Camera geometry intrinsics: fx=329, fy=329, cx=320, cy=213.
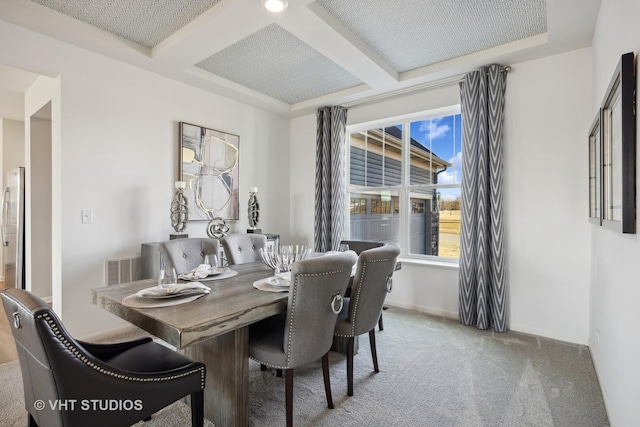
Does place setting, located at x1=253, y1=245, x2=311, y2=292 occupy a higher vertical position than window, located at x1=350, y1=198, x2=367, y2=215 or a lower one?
lower

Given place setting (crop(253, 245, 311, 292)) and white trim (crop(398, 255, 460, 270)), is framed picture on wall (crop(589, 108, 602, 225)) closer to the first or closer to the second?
white trim (crop(398, 255, 460, 270))

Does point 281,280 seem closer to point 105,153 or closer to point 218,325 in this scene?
point 218,325

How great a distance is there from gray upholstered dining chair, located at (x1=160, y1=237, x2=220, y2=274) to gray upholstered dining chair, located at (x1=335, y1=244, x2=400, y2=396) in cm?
126

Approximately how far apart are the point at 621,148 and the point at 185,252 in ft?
8.91

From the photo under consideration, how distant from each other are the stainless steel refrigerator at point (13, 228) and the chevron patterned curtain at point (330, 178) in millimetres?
3733

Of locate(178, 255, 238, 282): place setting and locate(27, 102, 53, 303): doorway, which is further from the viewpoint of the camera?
locate(27, 102, 53, 303): doorway

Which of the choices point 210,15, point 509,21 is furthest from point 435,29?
point 210,15

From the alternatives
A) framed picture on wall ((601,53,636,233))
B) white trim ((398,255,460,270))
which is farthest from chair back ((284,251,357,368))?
white trim ((398,255,460,270))

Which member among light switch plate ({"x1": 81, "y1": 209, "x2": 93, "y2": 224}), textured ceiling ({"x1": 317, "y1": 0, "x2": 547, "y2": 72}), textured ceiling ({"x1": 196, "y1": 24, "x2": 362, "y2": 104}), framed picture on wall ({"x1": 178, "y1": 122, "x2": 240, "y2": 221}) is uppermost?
textured ceiling ({"x1": 196, "y1": 24, "x2": 362, "y2": 104})

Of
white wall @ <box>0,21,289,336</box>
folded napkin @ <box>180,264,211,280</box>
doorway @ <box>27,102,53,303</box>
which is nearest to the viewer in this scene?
folded napkin @ <box>180,264,211,280</box>

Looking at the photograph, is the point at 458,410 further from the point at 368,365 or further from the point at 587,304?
the point at 587,304

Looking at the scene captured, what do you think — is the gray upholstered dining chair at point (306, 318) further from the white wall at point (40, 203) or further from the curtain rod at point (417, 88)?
the white wall at point (40, 203)

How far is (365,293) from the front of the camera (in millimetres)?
2061

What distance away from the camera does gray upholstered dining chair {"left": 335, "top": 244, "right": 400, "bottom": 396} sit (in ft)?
6.57
